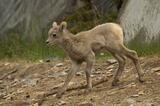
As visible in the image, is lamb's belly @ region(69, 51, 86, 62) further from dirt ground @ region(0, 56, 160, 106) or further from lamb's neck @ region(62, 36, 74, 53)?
dirt ground @ region(0, 56, 160, 106)

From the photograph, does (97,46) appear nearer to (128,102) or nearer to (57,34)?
(57,34)

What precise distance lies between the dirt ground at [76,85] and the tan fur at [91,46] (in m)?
0.24

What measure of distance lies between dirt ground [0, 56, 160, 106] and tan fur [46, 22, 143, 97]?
0.24 metres

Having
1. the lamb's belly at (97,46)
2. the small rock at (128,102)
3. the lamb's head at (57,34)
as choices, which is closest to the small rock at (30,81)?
the lamb's head at (57,34)

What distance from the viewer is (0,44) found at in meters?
16.2

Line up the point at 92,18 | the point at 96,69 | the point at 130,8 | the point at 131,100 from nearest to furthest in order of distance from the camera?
the point at 131,100
the point at 96,69
the point at 130,8
the point at 92,18

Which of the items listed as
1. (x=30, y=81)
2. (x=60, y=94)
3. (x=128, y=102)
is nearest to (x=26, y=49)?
(x=30, y=81)

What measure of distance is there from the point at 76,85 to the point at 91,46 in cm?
98

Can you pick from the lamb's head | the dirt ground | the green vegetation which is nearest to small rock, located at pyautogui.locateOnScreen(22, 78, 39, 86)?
the dirt ground

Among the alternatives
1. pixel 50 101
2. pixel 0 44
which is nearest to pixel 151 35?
pixel 50 101

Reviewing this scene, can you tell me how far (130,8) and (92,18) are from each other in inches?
64.9

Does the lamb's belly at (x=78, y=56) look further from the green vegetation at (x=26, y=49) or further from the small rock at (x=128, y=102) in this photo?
the green vegetation at (x=26, y=49)

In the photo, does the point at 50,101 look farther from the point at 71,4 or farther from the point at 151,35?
the point at 71,4

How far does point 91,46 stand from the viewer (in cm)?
1030
